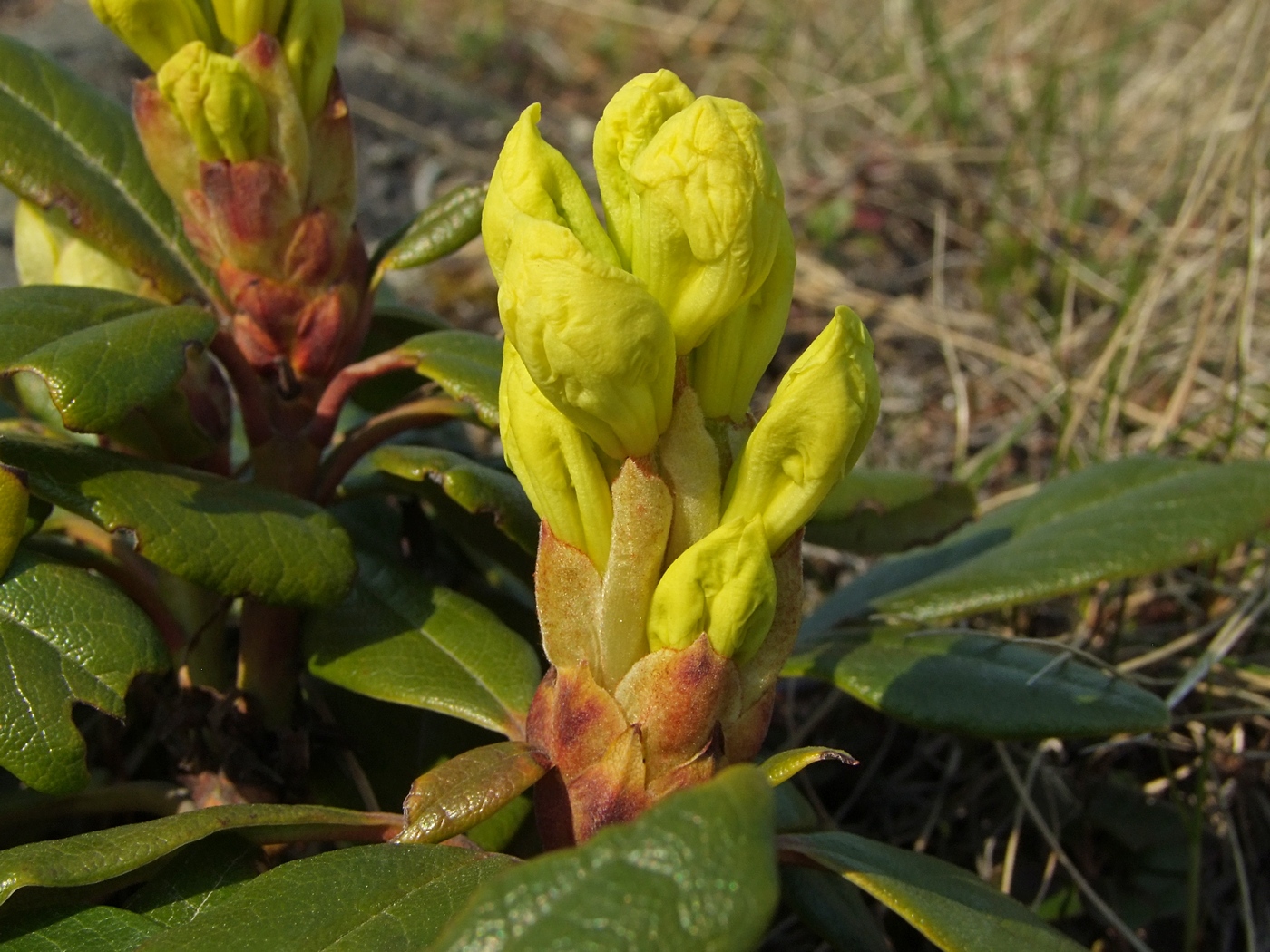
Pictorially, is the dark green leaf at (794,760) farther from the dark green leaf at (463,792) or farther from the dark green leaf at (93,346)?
the dark green leaf at (93,346)

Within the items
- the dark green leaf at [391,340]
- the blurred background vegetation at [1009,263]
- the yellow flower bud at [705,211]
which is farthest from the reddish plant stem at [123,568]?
the blurred background vegetation at [1009,263]

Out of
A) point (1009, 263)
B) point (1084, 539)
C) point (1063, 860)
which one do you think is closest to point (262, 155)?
point (1084, 539)

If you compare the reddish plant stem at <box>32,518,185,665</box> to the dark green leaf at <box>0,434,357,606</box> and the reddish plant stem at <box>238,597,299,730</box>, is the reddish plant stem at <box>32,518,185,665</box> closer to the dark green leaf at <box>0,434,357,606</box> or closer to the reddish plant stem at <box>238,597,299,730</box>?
the reddish plant stem at <box>238,597,299,730</box>

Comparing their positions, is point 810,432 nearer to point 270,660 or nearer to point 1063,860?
point 270,660

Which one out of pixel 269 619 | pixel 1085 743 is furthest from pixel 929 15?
pixel 269 619

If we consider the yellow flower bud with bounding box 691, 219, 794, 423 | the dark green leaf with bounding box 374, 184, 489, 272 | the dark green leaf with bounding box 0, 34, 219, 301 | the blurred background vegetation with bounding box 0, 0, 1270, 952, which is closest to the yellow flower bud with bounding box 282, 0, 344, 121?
the dark green leaf with bounding box 374, 184, 489, 272
